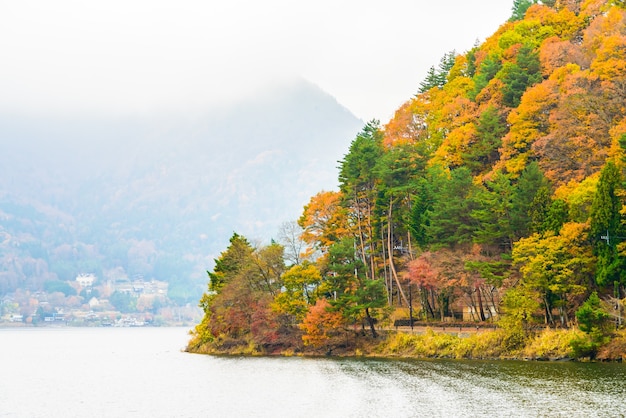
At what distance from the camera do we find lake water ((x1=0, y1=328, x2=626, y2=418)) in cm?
3984

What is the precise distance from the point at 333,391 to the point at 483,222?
28291 mm

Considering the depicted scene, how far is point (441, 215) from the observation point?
76.4 m

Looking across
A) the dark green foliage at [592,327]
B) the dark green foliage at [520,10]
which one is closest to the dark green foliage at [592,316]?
the dark green foliage at [592,327]

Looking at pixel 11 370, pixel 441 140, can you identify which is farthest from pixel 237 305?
pixel 441 140

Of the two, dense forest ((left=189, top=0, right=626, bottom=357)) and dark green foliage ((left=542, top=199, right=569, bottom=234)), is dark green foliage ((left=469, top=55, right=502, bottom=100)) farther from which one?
dark green foliage ((left=542, top=199, right=569, bottom=234))

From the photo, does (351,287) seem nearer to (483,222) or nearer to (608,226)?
(483,222)

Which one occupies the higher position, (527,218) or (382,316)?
(527,218)

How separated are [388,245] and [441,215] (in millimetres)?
10923

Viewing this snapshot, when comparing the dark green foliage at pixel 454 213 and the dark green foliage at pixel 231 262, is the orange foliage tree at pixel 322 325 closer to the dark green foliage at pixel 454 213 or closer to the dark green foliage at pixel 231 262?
the dark green foliage at pixel 454 213

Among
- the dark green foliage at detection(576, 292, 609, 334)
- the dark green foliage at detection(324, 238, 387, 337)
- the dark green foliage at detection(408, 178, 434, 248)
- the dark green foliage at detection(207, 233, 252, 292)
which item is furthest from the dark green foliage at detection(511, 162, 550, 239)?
the dark green foliage at detection(207, 233, 252, 292)

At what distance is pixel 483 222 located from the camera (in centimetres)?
7162

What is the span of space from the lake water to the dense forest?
7816mm

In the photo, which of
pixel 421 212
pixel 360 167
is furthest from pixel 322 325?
pixel 360 167

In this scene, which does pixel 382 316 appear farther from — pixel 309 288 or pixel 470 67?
pixel 470 67
